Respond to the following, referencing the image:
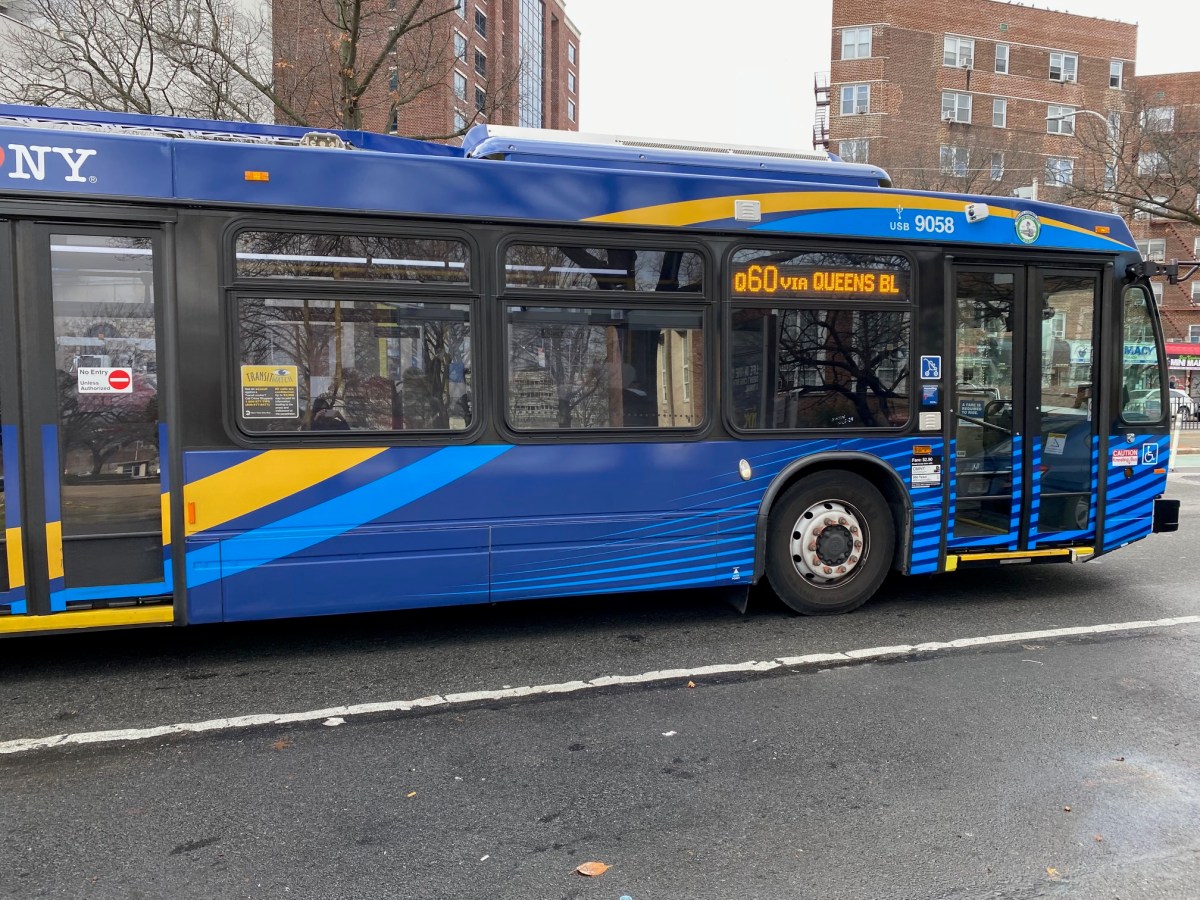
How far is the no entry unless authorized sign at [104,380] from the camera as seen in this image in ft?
15.0

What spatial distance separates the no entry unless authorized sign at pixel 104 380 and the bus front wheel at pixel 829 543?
4.07 m

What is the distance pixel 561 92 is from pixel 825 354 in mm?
64040

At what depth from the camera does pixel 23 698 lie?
14.6 ft

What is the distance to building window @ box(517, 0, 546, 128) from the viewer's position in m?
52.3

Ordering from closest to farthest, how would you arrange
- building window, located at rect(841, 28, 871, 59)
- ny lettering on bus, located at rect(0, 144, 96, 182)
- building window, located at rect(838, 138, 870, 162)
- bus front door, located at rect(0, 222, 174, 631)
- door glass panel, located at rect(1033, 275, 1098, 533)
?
ny lettering on bus, located at rect(0, 144, 96, 182)
bus front door, located at rect(0, 222, 174, 631)
door glass panel, located at rect(1033, 275, 1098, 533)
building window, located at rect(838, 138, 870, 162)
building window, located at rect(841, 28, 871, 59)

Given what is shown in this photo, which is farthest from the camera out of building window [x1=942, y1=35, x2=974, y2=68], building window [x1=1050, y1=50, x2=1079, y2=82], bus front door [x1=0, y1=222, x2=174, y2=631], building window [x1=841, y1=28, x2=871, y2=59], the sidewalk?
building window [x1=1050, y1=50, x2=1079, y2=82]

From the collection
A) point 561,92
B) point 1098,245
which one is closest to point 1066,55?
point 561,92

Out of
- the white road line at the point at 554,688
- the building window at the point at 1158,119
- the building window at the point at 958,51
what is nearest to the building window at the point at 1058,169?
the building window at the point at 1158,119

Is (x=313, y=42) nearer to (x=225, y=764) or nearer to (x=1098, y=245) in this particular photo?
(x=1098, y=245)

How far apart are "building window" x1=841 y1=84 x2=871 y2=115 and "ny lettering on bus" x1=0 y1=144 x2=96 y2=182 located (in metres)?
46.4

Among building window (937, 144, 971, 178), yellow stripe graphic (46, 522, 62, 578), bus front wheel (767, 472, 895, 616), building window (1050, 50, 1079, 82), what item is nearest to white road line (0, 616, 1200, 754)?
bus front wheel (767, 472, 895, 616)

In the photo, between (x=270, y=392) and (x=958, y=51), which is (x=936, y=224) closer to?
(x=270, y=392)

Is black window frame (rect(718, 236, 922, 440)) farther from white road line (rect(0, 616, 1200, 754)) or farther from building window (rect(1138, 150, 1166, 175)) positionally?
building window (rect(1138, 150, 1166, 175))

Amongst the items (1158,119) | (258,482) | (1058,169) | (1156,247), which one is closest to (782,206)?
(258,482)
